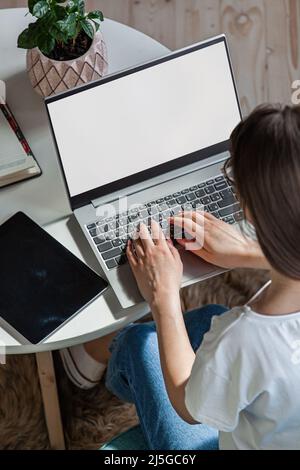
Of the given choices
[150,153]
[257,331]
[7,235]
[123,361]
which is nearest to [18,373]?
[123,361]

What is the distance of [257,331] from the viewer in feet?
2.89

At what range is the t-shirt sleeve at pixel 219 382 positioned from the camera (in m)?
0.89

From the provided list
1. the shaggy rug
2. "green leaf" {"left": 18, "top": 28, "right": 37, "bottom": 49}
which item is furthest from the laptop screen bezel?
the shaggy rug

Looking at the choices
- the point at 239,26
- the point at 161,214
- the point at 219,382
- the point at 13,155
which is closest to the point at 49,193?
the point at 13,155

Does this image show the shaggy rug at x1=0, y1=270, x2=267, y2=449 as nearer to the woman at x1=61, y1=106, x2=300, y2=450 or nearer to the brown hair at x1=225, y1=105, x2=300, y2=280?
the woman at x1=61, y1=106, x2=300, y2=450

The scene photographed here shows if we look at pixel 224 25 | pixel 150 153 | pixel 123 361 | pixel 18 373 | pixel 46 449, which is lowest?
pixel 46 449

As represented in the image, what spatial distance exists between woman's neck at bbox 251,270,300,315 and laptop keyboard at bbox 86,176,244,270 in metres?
0.28

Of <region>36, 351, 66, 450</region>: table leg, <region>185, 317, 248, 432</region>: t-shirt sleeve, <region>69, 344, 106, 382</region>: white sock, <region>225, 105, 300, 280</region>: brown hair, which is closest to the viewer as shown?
<region>225, 105, 300, 280</region>: brown hair

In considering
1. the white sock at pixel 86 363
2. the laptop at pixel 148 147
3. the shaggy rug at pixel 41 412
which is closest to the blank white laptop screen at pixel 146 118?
the laptop at pixel 148 147

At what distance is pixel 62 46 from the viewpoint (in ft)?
3.86

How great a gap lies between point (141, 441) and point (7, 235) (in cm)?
38

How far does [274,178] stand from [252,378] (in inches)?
9.8

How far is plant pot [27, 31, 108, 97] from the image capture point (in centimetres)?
117

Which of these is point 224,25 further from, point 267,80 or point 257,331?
point 257,331
